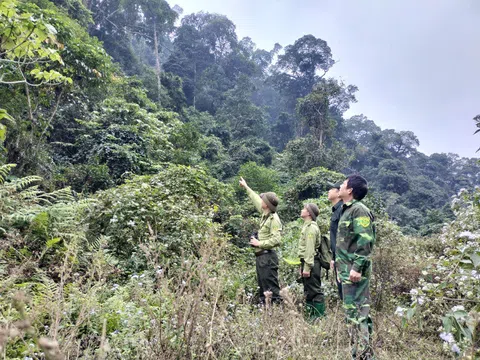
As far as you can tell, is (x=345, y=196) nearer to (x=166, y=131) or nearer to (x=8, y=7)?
(x=8, y=7)

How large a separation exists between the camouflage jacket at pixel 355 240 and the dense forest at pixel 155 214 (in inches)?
18.2

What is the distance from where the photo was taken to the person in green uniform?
3.95 m

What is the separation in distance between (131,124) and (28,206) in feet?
24.3

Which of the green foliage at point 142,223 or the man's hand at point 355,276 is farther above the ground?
the man's hand at point 355,276

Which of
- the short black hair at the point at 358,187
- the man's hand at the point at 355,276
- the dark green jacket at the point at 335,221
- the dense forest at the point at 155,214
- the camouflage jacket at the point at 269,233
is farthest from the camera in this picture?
the camouflage jacket at the point at 269,233

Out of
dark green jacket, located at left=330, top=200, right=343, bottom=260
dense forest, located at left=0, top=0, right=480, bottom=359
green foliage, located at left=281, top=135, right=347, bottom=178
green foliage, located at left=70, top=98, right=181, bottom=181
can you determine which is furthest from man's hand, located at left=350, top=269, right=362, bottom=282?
green foliage, located at left=281, top=135, right=347, bottom=178

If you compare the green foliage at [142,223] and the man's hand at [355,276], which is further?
the green foliage at [142,223]

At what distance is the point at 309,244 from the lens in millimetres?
3967

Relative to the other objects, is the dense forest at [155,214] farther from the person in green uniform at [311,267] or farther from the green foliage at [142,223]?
the person in green uniform at [311,267]

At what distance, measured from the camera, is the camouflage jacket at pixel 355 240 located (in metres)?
2.73

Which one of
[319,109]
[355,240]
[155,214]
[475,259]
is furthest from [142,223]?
[319,109]

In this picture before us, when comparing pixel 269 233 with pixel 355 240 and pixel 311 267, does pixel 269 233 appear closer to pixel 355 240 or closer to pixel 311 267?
pixel 311 267

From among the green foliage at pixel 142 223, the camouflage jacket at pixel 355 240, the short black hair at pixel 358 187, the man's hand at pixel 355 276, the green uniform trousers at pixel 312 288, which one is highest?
the short black hair at pixel 358 187

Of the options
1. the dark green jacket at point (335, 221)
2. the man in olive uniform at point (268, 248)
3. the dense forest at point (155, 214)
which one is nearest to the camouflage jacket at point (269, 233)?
the man in olive uniform at point (268, 248)
